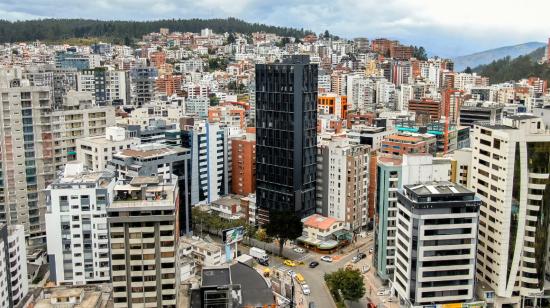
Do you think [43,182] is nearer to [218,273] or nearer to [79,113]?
[79,113]

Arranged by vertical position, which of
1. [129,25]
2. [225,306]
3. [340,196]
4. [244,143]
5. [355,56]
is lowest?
A: [225,306]

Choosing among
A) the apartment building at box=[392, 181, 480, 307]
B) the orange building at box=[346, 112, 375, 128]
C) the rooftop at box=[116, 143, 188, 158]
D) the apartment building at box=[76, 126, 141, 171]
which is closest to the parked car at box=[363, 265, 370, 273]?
the apartment building at box=[392, 181, 480, 307]

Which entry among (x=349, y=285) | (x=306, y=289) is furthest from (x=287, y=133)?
(x=349, y=285)

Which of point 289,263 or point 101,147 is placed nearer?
point 289,263

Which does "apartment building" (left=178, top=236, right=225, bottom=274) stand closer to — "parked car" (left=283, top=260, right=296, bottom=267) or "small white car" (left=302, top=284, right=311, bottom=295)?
"parked car" (left=283, top=260, right=296, bottom=267)

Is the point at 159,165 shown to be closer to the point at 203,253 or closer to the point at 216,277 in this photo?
the point at 203,253

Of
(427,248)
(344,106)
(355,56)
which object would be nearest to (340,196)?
(427,248)
